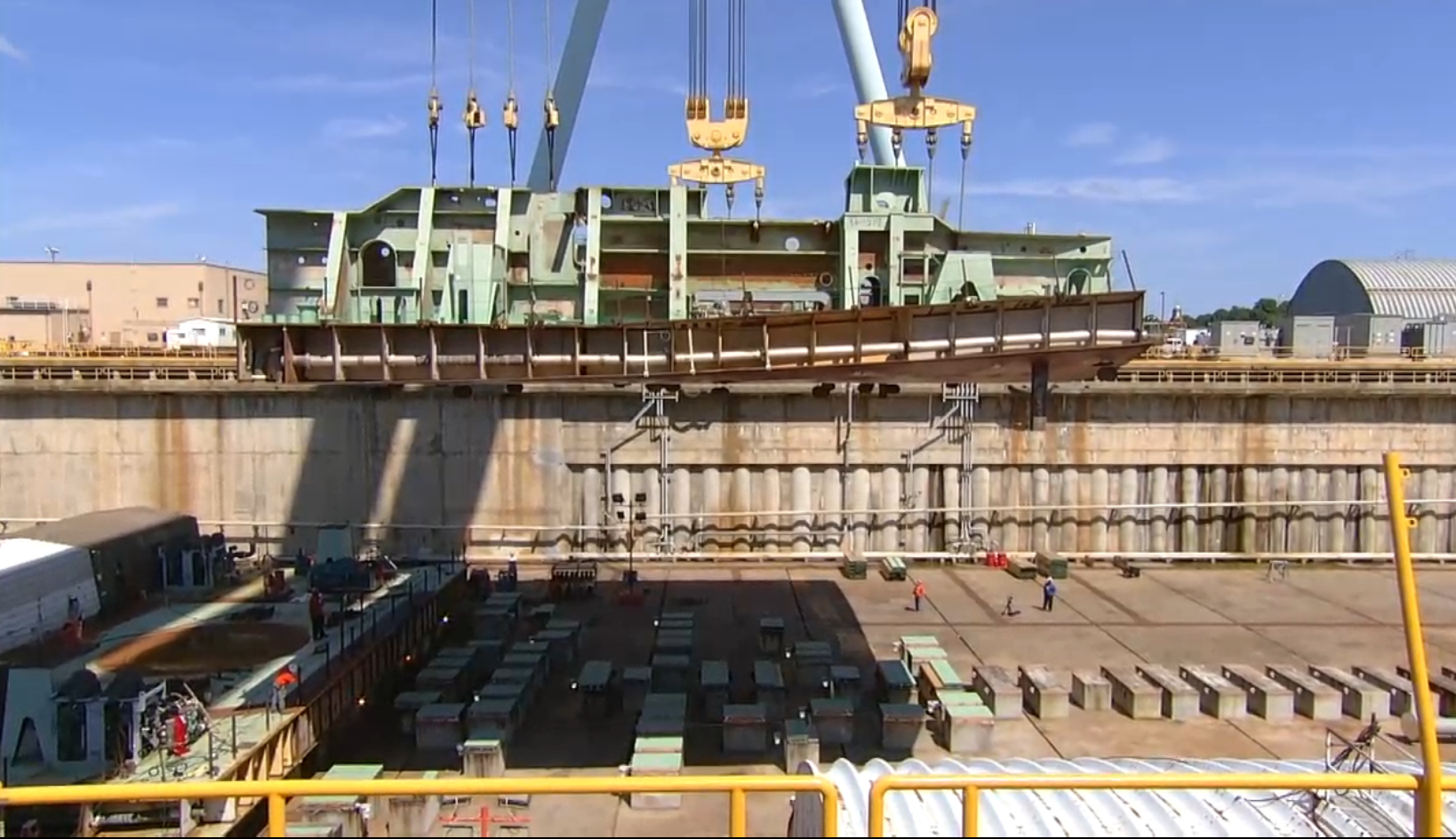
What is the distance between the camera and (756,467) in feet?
79.6

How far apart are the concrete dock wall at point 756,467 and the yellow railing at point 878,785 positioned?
63.1 ft

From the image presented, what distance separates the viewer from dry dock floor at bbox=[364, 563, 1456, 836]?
1244 cm

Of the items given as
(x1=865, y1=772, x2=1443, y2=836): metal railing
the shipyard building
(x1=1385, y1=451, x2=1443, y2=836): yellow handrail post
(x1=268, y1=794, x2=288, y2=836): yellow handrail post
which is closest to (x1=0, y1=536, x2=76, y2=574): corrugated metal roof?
(x1=268, y1=794, x2=288, y2=836): yellow handrail post

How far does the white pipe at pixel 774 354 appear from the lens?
10.4m

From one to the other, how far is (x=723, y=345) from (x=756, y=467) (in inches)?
540

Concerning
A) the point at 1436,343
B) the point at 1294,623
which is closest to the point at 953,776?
the point at 1294,623

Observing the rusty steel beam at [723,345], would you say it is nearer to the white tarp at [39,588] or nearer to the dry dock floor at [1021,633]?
the dry dock floor at [1021,633]

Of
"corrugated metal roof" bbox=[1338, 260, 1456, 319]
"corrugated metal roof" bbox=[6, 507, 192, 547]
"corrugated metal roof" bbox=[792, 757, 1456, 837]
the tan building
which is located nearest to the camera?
"corrugated metal roof" bbox=[792, 757, 1456, 837]

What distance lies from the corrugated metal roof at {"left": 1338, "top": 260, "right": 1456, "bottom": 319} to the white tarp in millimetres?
55376

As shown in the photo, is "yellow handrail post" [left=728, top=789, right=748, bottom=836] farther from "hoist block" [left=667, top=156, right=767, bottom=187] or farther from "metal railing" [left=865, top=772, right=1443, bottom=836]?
"hoist block" [left=667, top=156, right=767, bottom=187]

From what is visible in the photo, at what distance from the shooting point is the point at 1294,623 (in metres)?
18.9

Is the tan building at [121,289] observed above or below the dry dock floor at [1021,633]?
above

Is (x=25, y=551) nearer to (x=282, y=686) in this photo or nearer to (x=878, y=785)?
(x=282, y=686)

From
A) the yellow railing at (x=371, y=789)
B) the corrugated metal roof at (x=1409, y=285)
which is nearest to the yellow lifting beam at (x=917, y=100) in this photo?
the yellow railing at (x=371, y=789)
